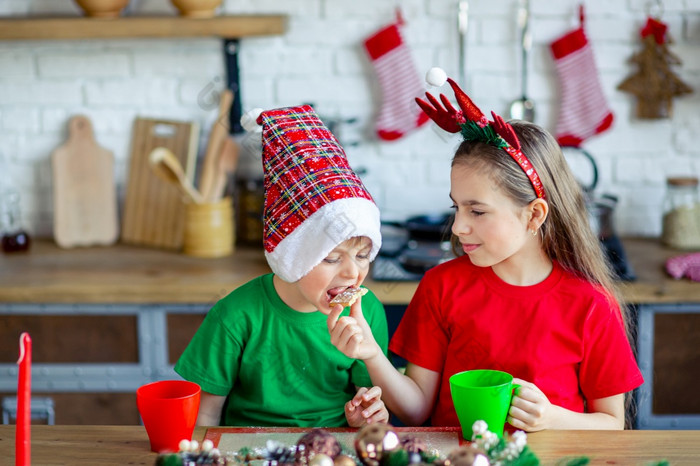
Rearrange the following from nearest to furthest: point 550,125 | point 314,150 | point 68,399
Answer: point 314,150 → point 68,399 → point 550,125

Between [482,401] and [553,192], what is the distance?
0.49 meters

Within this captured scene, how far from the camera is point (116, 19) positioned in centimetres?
262

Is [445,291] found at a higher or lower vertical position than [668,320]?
higher

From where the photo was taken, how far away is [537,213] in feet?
4.85

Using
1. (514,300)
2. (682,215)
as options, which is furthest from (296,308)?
(682,215)

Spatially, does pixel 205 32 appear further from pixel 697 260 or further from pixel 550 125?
pixel 697 260

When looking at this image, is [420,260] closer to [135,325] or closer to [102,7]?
[135,325]

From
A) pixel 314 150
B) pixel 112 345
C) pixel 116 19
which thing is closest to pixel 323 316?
pixel 314 150

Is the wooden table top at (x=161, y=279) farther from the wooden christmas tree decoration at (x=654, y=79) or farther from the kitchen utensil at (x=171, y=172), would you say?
the wooden christmas tree decoration at (x=654, y=79)

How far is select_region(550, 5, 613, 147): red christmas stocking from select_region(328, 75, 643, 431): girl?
128 cm

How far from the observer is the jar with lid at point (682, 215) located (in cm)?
262

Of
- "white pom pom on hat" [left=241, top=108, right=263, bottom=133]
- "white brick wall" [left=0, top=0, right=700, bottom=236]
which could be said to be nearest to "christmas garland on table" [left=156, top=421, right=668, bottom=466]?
"white pom pom on hat" [left=241, top=108, right=263, bottom=133]

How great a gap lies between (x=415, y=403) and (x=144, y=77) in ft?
5.90

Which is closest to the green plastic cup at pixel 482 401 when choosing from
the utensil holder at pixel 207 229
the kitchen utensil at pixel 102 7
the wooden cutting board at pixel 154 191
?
the utensil holder at pixel 207 229
